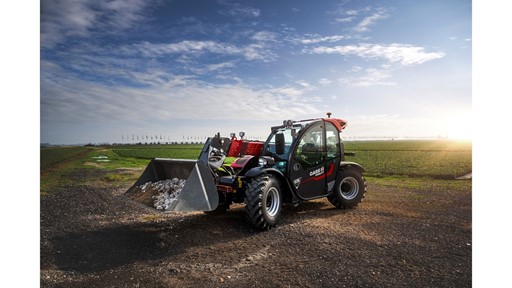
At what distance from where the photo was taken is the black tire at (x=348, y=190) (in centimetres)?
776

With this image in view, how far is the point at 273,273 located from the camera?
415 centimetres

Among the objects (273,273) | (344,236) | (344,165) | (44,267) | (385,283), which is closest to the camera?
(385,283)

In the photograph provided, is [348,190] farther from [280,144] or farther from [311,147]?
[280,144]

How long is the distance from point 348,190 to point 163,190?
4550 millimetres

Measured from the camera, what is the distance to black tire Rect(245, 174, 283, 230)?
225 inches

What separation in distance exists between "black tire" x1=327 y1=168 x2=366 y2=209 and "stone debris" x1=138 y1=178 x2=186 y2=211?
3.65 metres

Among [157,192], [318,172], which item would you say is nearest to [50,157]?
[157,192]

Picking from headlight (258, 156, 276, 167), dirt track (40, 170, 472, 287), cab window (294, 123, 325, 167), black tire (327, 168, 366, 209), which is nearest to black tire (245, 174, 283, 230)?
dirt track (40, 170, 472, 287)

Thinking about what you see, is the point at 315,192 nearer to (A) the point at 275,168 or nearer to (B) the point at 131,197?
(A) the point at 275,168

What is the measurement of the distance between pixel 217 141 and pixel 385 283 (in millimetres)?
3813

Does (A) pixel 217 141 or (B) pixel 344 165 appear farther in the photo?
(B) pixel 344 165

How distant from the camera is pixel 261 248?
16.7ft

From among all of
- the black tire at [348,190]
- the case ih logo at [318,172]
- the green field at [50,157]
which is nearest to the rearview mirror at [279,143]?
the case ih logo at [318,172]

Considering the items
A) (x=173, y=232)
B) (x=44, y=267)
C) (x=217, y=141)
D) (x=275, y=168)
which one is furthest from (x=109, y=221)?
(x=275, y=168)
